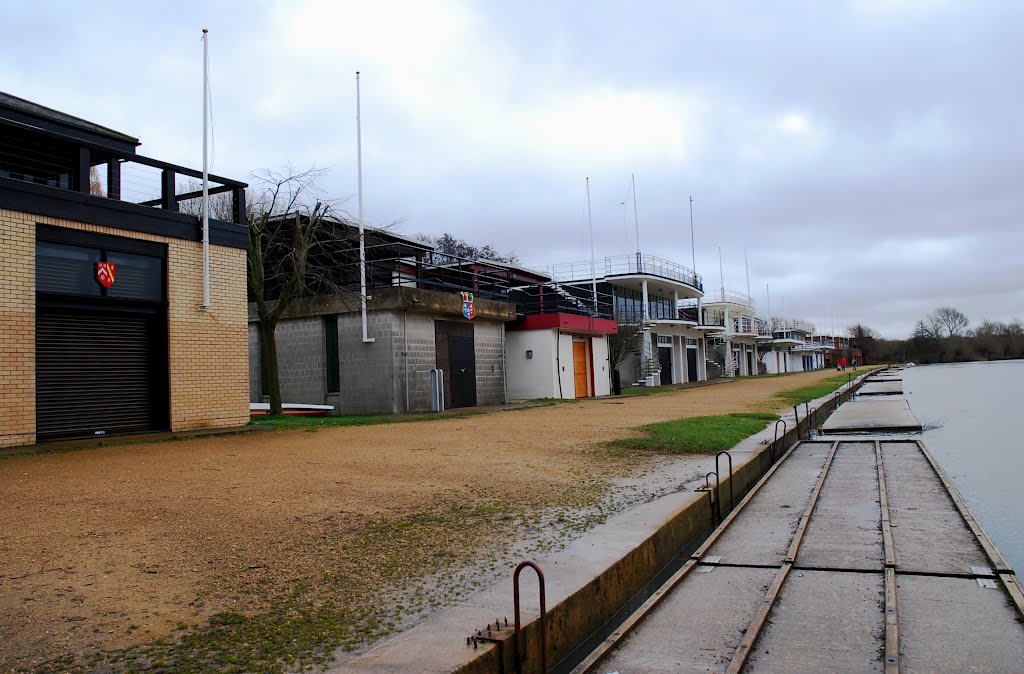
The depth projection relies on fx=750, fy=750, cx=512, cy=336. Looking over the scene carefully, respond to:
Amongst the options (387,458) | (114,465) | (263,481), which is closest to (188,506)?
(263,481)

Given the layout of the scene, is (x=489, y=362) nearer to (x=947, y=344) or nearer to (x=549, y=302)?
(x=549, y=302)

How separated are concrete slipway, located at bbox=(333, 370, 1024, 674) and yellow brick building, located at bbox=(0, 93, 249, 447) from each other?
9636 millimetres

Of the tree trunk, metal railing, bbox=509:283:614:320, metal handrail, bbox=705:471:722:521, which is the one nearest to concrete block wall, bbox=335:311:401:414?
the tree trunk

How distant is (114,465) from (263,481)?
2456 mm

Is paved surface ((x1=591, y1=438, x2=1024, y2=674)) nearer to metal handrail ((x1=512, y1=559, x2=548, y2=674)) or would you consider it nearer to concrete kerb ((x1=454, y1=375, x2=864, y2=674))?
concrete kerb ((x1=454, y1=375, x2=864, y2=674))

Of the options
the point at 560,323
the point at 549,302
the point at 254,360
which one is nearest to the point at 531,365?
the point at 560,323

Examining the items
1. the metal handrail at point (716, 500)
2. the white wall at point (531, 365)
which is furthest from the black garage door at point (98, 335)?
the white wall at point (531, 365)

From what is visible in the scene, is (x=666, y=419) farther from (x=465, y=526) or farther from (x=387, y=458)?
(x=465, y=526)

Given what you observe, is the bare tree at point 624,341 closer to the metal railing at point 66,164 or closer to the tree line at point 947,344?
the metal railing at point 66,164

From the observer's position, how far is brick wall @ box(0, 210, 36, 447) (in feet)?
36.8

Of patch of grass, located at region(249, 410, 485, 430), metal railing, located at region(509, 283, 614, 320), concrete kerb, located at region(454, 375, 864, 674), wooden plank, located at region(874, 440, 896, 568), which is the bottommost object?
wooden plank, located at region(874, 440, 896, 568)

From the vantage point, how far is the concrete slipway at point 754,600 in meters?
4.68

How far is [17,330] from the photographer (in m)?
11.4

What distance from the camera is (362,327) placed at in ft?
69.8
